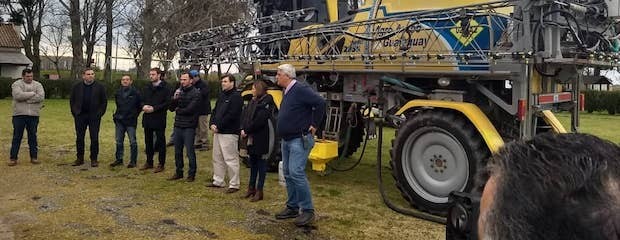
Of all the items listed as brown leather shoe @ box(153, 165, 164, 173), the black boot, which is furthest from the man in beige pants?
the black boot

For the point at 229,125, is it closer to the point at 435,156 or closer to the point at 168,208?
the point at 168,208

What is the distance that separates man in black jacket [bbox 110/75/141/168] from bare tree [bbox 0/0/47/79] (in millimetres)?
29845

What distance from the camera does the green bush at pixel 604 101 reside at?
2584cm

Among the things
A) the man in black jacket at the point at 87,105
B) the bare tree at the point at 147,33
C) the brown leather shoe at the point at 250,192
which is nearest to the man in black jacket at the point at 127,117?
the man in black jacket at the point at 87,105

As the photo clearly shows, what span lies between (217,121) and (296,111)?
1739 millimetres

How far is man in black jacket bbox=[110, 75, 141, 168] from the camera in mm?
8711

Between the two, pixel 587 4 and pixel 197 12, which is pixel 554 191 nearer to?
pixel 587 4

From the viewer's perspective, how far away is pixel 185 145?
7.72 metres

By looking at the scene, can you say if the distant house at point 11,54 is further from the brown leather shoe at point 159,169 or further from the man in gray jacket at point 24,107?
the brown leather shoe at point 159,169

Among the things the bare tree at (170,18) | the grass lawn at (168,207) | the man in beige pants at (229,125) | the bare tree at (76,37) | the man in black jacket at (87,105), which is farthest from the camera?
the bare tree at (76,37)

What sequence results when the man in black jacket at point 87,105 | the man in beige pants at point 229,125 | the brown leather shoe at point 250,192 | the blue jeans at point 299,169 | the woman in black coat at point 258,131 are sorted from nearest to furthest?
Answer: the blue jeans at point 299,169 → the woman in black coat at point 258,131 → the brown leather shoe at point 250,192 → the man in beige pants at point 229,125 → the man in black jacket at point 87,105

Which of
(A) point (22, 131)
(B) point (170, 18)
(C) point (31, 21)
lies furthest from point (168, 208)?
(C) point (31, 21)

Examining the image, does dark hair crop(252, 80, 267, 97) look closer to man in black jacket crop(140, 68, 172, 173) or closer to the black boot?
man in black jacket crop(140, 68, 172, 173)

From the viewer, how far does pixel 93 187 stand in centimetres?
722
